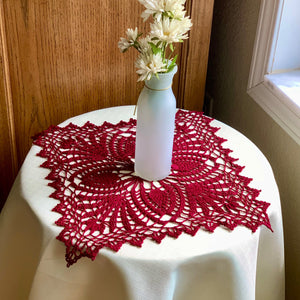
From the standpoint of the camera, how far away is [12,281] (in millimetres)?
1024

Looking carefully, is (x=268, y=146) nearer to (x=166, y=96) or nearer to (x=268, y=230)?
(x=268, y=230)

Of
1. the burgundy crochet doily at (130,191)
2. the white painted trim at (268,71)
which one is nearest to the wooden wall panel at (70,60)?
the white painted trim at (268,71)

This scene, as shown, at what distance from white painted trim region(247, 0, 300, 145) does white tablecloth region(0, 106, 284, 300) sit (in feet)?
1.11

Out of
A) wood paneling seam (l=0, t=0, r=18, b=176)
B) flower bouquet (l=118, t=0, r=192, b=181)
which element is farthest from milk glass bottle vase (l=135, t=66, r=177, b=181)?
wood paneling seam (l=0, t=0, r=18, b=176)

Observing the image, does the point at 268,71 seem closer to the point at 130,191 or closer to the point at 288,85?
the point at 288,85

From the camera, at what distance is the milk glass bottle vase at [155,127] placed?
937mm

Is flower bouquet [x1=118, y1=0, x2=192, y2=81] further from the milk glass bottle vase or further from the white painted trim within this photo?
the white painted trim

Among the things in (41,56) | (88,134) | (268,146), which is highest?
(41,56)

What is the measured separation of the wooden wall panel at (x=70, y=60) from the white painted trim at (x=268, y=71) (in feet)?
0.58

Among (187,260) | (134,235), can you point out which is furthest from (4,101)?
(187,260)

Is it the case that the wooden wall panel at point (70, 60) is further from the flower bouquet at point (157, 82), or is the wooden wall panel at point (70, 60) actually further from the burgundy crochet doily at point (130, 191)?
the flower bouquet at point (157, 82)

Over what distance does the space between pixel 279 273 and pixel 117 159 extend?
0.49 meters

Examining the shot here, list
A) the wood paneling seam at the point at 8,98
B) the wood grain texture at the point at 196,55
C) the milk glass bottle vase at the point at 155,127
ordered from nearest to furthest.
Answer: the milk glass bottle vase at the point at 155,127 → the wood paneling seam at the point at 8,98 → the wood grain texture at the point at 196,55

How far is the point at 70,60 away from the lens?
143 cm
